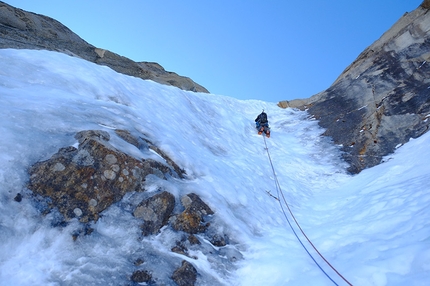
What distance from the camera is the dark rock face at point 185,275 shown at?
13.1 ft

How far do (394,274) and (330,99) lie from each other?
50.0ft

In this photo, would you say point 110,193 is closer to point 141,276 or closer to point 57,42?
point 141,276

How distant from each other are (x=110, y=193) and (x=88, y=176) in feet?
1.37

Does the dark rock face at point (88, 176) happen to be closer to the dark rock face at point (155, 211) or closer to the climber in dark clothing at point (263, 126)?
the dark rock face at point (155, 211)

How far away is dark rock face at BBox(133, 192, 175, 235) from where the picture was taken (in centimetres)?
458

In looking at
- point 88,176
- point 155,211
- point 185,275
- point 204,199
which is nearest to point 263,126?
point 204,199

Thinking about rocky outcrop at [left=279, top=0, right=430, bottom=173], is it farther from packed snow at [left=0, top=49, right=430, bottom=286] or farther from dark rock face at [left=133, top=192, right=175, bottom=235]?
dark rock face at [left=133, top=192, right=175, bottom=235]

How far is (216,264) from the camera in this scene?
4.61 m

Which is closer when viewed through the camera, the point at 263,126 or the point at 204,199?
the point at 204,199

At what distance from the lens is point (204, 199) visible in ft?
19.0

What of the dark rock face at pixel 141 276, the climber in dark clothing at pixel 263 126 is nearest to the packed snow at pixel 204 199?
the dark rock face at pixel 141 276

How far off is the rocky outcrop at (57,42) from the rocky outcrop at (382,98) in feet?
32.0

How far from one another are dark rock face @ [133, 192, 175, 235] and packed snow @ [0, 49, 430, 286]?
0.48 feet

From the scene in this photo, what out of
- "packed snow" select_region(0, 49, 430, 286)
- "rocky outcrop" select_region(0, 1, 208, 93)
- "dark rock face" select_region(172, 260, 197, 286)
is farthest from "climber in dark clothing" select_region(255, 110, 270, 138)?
"dark rock face" select_region(172, 260, 197, 286)
